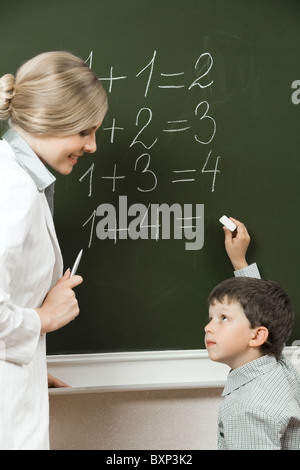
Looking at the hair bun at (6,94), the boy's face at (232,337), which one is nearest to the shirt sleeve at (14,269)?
the hair bun at (6,94)

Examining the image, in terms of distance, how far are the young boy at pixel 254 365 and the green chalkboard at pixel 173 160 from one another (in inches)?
12.2

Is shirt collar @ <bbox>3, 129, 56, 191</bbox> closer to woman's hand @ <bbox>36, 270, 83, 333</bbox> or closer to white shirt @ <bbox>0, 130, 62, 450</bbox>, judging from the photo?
white shirt @ <bbox>0, 130, 62, 450</bbox>

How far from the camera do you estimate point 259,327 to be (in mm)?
1533

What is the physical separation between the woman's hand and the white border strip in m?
0.57

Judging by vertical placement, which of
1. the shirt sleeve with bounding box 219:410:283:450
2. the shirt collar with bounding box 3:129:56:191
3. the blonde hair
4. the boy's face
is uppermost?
the blonde hair

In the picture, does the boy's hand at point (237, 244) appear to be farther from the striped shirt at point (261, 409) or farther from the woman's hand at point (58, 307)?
the woman's hand at point (58, 307)

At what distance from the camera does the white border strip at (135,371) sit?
1.84 meters

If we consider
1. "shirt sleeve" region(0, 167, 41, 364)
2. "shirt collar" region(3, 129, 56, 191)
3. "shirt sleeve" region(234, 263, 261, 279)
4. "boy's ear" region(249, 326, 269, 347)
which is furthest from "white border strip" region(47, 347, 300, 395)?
"shirt collar" region(3, 129, 56, 191)

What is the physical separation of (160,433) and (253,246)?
706 millimetres

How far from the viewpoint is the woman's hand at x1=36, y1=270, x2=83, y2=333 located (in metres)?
1.26

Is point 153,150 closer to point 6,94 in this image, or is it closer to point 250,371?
point 6,94

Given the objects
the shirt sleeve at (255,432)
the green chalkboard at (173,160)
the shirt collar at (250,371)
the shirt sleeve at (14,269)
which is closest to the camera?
the shirt sleeve at (14,269)

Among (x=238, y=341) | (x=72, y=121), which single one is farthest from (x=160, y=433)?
(x=72, y=121)

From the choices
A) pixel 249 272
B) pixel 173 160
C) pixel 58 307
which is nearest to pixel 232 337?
pixel 249 272
